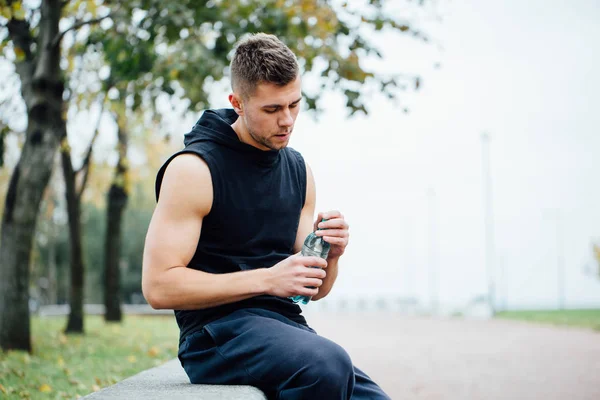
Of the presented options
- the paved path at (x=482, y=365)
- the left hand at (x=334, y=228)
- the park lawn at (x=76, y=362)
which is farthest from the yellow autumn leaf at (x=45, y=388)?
the left hand at (x=334, y=228)

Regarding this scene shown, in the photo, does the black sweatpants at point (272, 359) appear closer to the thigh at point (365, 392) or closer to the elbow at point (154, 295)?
the thigh at point (365, 392)

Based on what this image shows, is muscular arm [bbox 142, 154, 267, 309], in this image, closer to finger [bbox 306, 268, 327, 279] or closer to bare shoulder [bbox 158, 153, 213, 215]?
bare shoulder [bbox 158, 153, 213, 215]

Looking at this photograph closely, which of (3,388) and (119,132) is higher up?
(119,132)

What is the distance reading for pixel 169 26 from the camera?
364 inches

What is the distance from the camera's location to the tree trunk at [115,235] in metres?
17.7

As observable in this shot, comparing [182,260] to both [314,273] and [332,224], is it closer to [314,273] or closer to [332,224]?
[314,273]

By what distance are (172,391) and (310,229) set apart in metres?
1.02

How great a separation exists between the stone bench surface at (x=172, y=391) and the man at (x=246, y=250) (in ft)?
0.25

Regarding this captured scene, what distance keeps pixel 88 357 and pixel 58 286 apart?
140 ft

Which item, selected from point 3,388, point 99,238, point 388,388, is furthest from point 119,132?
Result: point 99,238

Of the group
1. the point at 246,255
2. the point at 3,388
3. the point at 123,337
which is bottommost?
the point at 123,337

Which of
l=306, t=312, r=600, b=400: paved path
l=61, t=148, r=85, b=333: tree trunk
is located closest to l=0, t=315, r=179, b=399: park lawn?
l=61, t=148, r=85, b=333: tree trunk

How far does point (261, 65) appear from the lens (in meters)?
2.95

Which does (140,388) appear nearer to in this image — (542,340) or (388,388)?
(388,388)
